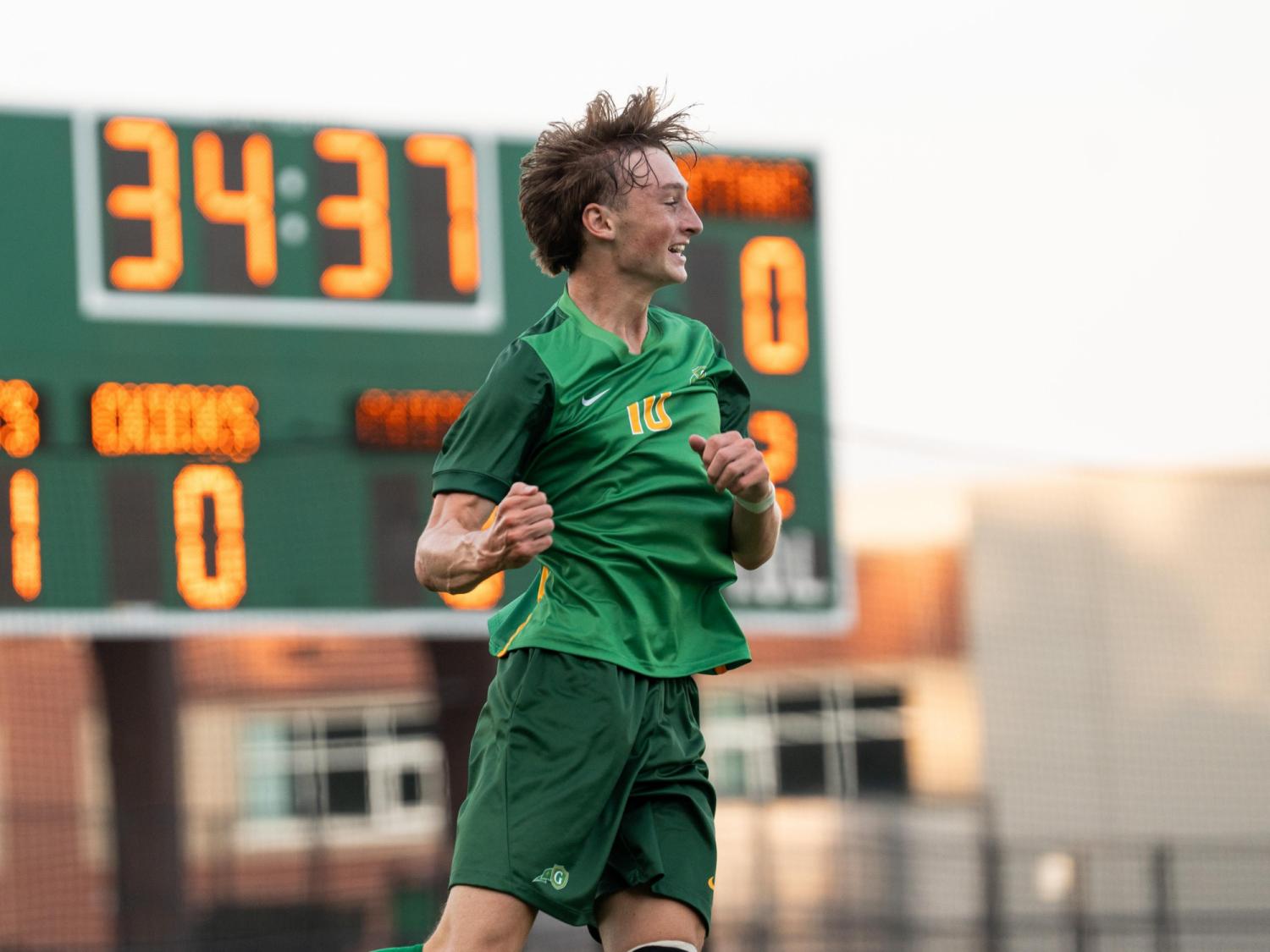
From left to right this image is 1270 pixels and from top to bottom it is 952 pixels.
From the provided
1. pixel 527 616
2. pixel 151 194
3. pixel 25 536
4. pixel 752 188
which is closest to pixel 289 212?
pixel 151 194

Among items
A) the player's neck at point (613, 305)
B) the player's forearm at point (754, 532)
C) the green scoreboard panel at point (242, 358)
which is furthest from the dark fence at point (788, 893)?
the player's neck at point (613, 305)

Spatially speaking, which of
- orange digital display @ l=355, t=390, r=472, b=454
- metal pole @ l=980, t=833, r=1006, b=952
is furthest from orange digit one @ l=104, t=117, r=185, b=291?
metal pole @ l=980, t=833, r=1006, b=952

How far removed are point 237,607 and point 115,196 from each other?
1.76 meters

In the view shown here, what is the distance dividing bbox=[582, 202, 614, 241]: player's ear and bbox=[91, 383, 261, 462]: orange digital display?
6088 mm

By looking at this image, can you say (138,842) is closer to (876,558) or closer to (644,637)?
(644,637)

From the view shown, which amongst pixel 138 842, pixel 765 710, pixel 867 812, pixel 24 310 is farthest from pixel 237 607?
pixel 765 710

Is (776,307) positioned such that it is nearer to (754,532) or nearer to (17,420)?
(17,420)

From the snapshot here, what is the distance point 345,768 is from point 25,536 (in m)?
21.5

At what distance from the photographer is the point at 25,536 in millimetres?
9305

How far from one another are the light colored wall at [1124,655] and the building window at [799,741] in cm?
218

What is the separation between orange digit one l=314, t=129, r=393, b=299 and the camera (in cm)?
1002

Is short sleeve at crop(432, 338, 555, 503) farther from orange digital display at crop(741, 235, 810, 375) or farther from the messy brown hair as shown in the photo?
orange digital display at crop(741, 235, 810, 375)

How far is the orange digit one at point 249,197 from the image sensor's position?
9.78m

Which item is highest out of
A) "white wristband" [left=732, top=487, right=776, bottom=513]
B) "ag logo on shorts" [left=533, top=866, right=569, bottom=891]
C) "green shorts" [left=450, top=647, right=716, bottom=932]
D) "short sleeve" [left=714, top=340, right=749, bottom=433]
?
"short sleeve" [left=714, top=340, right=749, bottom=433]
